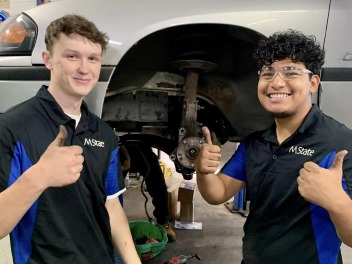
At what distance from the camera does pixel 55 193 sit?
3.18ft

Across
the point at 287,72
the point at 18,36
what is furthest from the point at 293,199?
the point at 18,36

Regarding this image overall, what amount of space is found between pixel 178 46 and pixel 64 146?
81cm

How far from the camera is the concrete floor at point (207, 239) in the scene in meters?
2.00

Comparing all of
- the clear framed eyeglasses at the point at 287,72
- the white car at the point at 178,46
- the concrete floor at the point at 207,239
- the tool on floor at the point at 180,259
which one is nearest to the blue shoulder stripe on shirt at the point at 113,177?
the white car at the point at 178,46

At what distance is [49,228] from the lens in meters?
0.95

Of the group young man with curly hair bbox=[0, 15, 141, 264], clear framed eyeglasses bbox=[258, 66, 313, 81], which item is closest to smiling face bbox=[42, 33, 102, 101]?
young man with curly hair bbox=[0, 15, 141, 264]

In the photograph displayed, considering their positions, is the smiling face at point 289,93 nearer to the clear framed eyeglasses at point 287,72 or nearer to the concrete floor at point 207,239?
the clear framed eyeglasses at point 287,72

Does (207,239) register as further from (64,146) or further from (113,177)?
(64,146)

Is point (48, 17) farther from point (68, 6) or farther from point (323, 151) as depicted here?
point (323, 151)

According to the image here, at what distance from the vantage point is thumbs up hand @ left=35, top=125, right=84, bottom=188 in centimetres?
76

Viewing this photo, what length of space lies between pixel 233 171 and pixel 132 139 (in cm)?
86

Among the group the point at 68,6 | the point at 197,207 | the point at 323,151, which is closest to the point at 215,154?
the point at 323,151

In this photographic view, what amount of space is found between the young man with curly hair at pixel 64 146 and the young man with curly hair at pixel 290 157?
38 centimetres

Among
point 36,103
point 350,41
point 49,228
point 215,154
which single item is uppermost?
point 350,41
